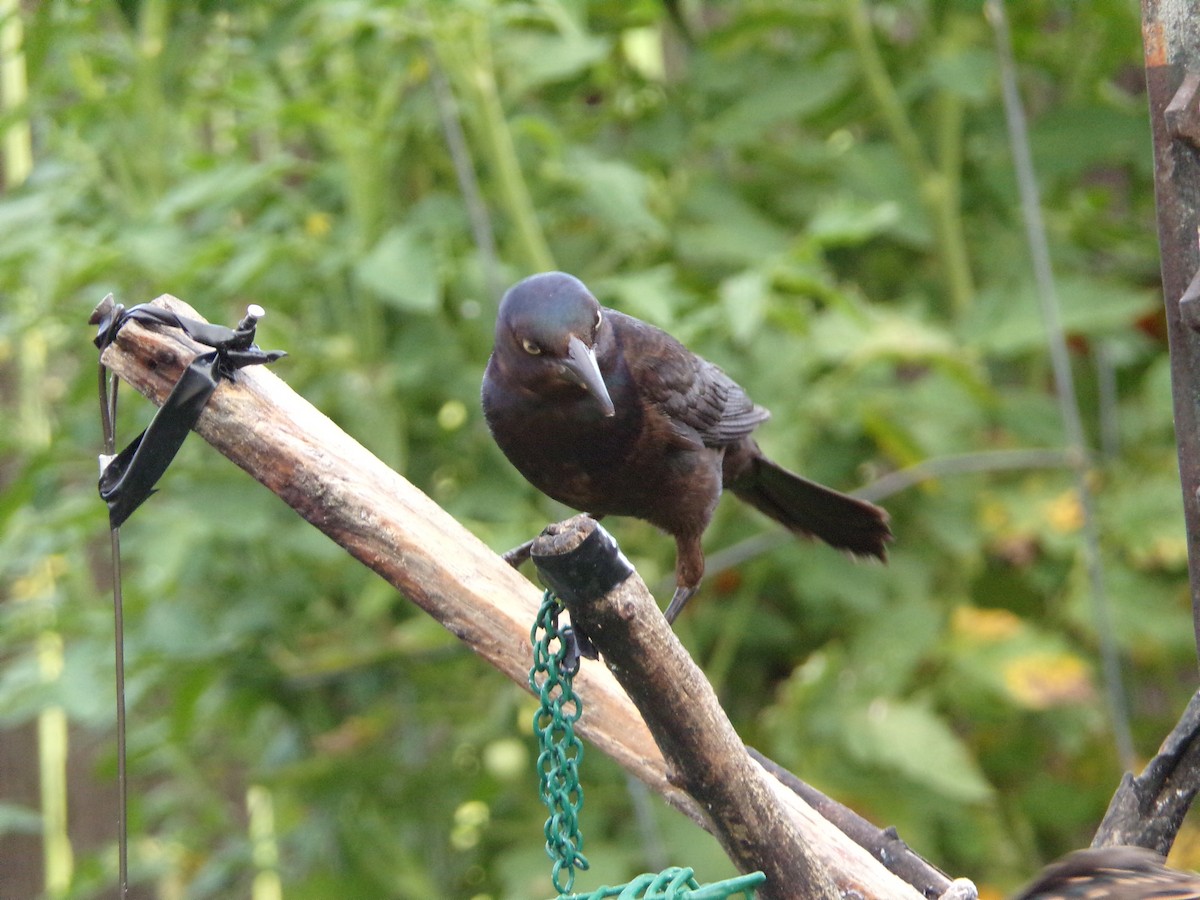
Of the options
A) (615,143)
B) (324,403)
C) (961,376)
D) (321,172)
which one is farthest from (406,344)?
(961,376)

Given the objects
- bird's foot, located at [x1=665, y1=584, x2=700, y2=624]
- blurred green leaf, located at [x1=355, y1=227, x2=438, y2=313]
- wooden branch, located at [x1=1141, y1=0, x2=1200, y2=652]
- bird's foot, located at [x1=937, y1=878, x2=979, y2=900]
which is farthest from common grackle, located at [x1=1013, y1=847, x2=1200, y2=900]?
blurred green leaf, located at [x1=355, y1=227, x2=438, y2=313]

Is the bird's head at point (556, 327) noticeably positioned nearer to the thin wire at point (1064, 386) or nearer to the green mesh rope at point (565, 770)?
the green mesh rope at point (565, 770)

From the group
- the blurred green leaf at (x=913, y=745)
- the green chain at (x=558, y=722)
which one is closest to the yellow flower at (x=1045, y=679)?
the blurred green leaf at (x=913, y=745)

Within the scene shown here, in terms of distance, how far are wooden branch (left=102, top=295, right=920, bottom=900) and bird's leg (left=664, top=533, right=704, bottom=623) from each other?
28.3 inches

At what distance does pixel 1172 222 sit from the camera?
6.35 feet

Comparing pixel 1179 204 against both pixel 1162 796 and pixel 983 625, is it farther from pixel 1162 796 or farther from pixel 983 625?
pixel 983 625

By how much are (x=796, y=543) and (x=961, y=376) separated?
1.75 ft

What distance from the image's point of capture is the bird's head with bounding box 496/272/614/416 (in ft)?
6.91

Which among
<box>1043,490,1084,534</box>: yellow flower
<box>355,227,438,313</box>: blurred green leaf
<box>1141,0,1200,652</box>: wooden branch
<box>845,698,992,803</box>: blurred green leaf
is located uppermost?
<box>1141,0,1200,652</box>: wooden branch

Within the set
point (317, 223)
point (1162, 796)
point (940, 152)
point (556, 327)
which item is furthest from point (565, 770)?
point (940, 152)

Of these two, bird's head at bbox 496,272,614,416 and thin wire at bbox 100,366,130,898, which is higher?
bird's head at bbox 496,272,614,416

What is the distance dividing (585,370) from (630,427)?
1.05 feet

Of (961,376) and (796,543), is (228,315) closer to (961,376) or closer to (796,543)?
(796,543)

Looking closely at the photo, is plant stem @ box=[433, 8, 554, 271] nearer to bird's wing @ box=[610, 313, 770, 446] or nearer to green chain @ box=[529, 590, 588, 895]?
bird's wing @ box=[610, 313, 770, 446]
